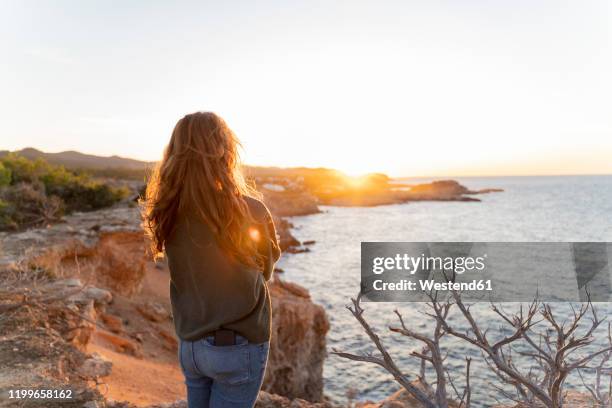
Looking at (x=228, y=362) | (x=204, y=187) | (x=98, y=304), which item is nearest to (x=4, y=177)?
(x=98, y=304)

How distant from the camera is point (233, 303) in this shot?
187cm

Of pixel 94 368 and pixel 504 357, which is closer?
pixel 504 357

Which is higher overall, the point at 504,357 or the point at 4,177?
the point at 4,177

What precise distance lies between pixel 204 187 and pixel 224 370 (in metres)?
0.75

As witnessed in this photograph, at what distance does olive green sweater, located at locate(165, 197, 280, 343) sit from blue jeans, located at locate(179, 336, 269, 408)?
5 cm

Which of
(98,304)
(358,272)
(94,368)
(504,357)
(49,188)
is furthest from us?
(358,272)

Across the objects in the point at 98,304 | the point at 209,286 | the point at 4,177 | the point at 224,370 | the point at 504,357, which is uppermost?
the point at 4,177

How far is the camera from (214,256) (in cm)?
187

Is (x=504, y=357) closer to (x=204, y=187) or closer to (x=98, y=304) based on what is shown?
(x=204, y=187)

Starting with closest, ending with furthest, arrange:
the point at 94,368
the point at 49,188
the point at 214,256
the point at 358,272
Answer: the point at 214,256 < the point at 94,368 < the point at 49,188 < the point at 358,272

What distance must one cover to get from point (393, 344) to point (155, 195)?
11.5 meters

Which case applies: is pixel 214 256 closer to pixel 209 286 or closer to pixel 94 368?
pixel 209 286

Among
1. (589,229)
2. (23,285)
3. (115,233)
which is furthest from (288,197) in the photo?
(23,285)

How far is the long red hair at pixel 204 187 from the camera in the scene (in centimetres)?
186
